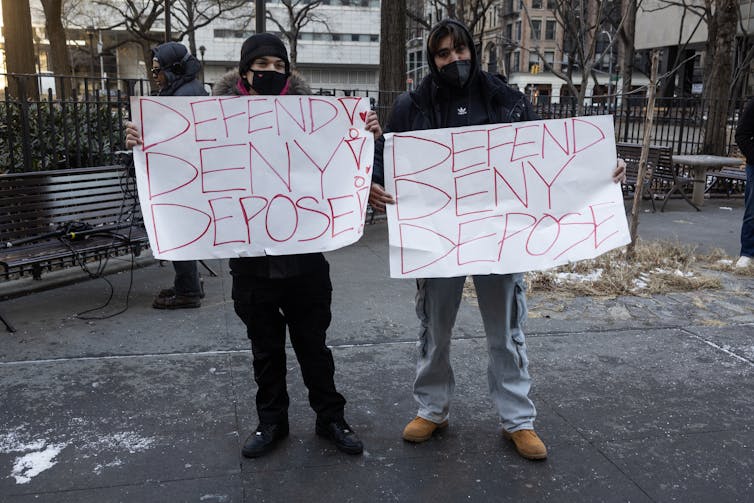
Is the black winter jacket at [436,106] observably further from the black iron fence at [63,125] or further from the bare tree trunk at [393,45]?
the bare tree trunk at [393,45]

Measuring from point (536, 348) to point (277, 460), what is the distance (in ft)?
7.12

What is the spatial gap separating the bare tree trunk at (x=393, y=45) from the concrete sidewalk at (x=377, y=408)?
6.24m

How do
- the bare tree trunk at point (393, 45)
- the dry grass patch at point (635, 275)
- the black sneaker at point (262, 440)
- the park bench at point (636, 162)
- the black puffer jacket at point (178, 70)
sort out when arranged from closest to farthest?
the black sneaker at point (262, 440)
the black puffer jacket at point (178, 70)
the dry grass patch at point (635, 275)
the park bench at point (636, 162)
the bare tree trunk at point (393, 45)

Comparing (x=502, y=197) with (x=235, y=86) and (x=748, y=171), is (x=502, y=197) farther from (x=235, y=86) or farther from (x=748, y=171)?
(x=748, y=171)

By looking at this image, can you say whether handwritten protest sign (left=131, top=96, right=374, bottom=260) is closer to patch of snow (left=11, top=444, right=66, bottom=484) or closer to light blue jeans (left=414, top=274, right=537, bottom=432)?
light blue jeans (left=414, top=274, right=537, bottom=432)

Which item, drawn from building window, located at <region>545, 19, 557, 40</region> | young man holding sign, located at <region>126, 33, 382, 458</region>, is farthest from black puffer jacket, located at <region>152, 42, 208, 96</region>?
building window, located at <region>545, 19, 557, 40</region>

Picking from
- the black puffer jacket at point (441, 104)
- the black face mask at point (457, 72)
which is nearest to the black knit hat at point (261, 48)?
the black puffer jacket at point (441, 104)

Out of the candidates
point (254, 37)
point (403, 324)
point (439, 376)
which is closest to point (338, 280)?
point (403, 324)

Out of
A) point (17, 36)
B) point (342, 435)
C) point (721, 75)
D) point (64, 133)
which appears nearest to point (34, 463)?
point (342, 435)

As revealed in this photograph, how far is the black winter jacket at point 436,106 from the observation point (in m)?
3.23

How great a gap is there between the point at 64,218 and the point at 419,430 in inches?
161

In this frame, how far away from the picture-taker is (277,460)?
10.7ft

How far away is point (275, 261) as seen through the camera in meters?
3.13

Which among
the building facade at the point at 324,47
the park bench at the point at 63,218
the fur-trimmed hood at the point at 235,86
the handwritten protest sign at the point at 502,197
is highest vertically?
the building facade at the point at 324,47
